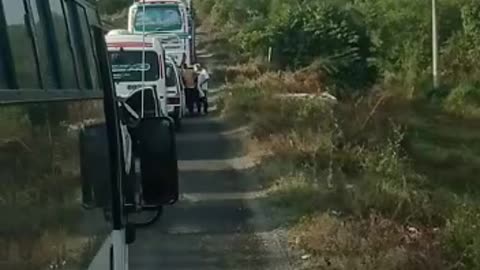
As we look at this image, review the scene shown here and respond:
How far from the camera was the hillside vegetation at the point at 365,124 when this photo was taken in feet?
43.2

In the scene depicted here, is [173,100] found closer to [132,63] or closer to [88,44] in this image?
[132,63]

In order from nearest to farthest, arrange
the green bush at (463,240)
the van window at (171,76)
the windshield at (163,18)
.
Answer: the green bush at (463,240), the van window at (171,76), the windshield at (163,18)

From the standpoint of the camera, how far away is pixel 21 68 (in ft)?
9.91

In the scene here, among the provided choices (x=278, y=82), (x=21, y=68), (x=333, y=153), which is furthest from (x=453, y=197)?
(x=278, y=82)

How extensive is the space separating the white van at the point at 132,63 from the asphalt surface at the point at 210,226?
154cm

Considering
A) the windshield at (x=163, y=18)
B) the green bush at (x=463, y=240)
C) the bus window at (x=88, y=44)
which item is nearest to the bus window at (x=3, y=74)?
the bus window at (x=88, y=44)

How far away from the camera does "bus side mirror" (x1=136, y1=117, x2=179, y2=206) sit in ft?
16.3

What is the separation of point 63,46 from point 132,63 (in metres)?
20.1

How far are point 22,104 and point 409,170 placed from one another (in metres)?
16.1

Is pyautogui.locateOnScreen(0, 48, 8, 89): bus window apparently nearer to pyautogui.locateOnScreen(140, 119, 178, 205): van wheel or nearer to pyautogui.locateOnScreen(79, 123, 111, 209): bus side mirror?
pyautogui.locateOnScreen(79, 123, 111, 209): bus side mirror

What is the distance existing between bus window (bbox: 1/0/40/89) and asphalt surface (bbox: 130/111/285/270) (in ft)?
31.7

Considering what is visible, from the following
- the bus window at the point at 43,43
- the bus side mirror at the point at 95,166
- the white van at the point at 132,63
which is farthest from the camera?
the white van at the point at 132,63

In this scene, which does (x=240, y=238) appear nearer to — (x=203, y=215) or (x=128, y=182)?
(x=203, y=215)

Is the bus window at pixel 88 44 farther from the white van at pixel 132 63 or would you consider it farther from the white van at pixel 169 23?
the white van at pixel 169 23
